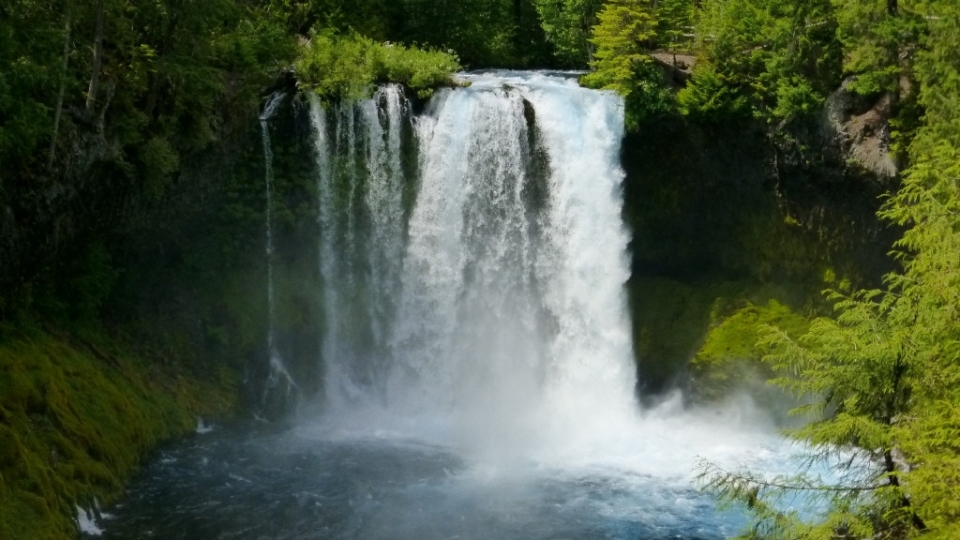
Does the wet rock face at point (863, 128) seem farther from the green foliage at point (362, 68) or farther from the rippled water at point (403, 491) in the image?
the green foliage at point (362, 68)

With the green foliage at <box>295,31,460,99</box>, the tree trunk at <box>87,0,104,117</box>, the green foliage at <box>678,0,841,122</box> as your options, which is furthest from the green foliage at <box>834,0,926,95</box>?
the tree trunk at <box>87,0,104,117</box>

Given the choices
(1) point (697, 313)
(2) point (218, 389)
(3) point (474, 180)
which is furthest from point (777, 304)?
(2) point (218, 389)

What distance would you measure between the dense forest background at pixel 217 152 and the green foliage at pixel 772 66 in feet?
0.17

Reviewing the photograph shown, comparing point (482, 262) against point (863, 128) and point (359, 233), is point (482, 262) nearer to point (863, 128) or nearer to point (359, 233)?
point (359, 233)

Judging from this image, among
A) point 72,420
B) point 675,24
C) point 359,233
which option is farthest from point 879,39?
point 72,420

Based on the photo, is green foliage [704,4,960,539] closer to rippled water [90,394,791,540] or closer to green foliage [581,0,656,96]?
rippled water [90,394,791,540]

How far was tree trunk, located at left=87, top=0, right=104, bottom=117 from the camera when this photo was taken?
1511 cm

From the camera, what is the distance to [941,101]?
19.1m

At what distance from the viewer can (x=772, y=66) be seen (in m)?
21.0

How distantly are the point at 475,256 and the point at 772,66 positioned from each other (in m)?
8.46

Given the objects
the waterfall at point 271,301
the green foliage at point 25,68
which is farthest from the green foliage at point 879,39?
the green foliage at point 25,68

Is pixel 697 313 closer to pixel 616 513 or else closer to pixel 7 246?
pixel 616 513

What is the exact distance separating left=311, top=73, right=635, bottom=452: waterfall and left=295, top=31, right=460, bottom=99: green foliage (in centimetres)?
50

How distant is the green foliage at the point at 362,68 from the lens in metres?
20.0
